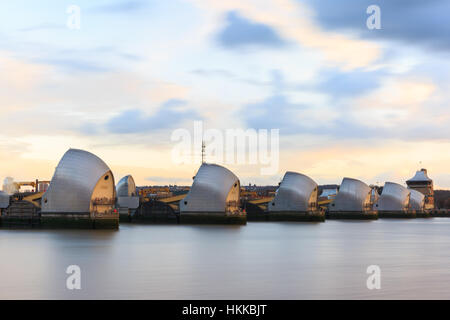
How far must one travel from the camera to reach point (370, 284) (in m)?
29.9

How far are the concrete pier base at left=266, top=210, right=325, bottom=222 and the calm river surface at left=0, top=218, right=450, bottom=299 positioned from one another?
5755cm

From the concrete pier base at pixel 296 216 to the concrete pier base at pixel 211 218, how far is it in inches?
826

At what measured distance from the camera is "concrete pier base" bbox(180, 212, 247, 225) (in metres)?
92.6

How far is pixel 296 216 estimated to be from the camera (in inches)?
4515

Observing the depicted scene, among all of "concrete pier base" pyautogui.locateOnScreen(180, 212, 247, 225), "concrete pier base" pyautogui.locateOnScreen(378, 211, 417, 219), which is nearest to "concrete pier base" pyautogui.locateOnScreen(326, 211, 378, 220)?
"concrete pier base" pyautogui.locateOnScreen(378, 211, 417, 219)

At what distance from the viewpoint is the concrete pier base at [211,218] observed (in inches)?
3647

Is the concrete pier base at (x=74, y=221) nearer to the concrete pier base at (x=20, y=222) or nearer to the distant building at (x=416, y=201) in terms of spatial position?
the concrete pier base at (x=20, y=222)

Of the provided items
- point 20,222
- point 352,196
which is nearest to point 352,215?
point 352,196

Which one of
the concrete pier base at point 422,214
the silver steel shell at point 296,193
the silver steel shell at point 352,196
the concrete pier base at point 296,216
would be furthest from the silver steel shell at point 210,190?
the concrete pier base at point 422,214

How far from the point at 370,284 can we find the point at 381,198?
14051cm
